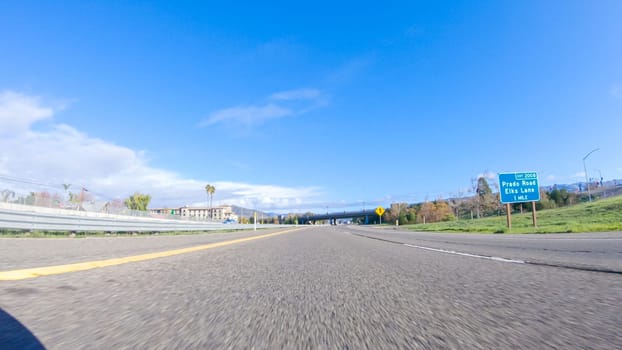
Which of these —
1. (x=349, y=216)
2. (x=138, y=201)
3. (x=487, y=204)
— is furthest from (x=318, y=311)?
(x=349, y=216)

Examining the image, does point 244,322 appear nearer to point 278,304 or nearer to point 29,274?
point 278,304

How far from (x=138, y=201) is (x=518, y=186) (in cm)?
11936

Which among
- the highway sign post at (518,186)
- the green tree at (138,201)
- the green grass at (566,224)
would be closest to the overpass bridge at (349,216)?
the green tree at (138,201)

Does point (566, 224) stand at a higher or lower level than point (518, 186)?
lower

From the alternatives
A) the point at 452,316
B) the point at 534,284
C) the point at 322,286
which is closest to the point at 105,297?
the point at 322,286

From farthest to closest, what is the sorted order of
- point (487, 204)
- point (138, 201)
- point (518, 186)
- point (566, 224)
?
point (138, 201)
point (487, 204)
point (518, 186)
point (566, 224)

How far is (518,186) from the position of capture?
26641mm

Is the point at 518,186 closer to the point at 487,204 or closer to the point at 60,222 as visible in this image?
the point at 60,222

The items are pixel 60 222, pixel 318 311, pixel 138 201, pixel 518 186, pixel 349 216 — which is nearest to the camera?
pixel 318 311

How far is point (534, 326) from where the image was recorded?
4.23 ft

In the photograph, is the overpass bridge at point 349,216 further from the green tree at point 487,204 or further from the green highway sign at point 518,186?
the green highway sign at point 518,186

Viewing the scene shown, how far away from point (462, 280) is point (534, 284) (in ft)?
1.50

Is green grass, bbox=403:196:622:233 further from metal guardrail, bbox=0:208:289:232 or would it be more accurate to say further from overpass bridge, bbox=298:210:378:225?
overpass bridge, bbox=298:210:378:225

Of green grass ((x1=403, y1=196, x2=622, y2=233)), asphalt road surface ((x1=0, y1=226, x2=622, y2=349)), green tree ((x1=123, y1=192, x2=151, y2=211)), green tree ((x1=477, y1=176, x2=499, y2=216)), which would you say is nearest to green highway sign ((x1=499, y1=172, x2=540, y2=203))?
green grass ((x1=403, y1=196, x2=622, y2=233))
